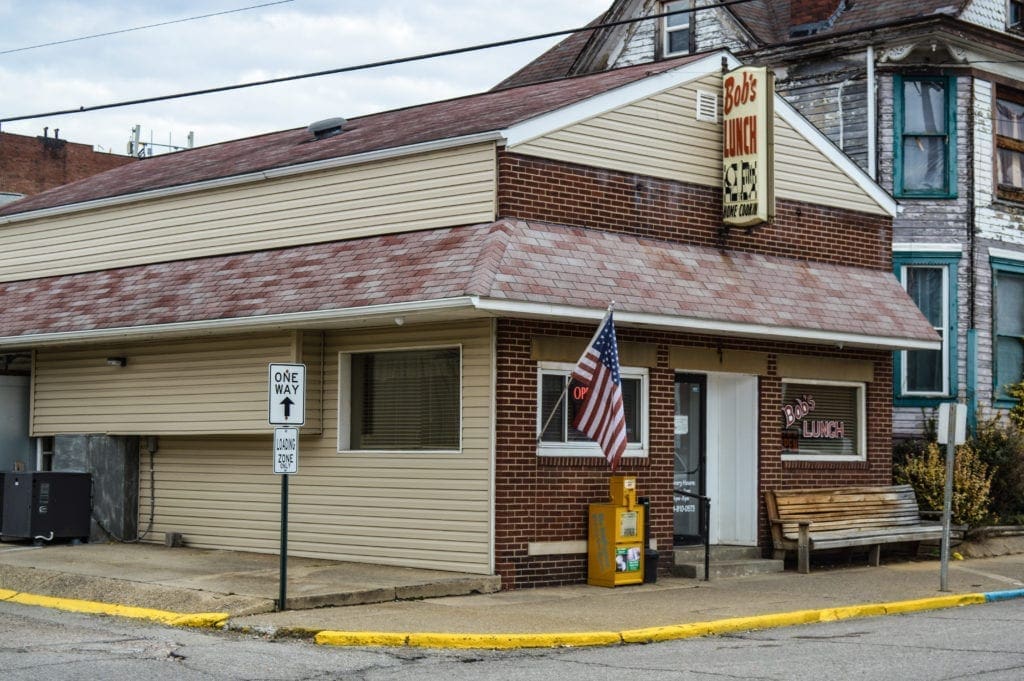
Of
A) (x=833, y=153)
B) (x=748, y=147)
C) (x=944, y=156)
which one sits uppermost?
(x=944, y=156)

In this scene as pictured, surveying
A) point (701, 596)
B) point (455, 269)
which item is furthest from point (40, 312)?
point (701, 596)

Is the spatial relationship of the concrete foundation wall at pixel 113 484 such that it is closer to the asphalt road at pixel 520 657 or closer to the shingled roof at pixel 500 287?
the shingled roof at pixel 500 287

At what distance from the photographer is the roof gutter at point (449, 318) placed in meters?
14.9

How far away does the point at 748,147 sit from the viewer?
1789cm

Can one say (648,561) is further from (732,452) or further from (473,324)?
(473,324)

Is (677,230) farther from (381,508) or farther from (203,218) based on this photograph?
(203,218)

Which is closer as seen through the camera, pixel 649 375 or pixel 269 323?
pixel 269 323

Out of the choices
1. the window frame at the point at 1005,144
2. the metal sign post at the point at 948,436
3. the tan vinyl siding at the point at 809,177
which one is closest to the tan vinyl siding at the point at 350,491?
the metal sign post at the point at 948,436

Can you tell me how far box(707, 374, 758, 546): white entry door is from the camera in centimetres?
1852

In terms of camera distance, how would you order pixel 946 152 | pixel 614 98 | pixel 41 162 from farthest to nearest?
pixel 41 162, pixel 946 152, pixel 614 98

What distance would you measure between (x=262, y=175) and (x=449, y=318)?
13.6 feet

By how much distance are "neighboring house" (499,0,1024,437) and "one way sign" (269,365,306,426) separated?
12944mm

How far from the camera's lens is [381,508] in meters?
16.7

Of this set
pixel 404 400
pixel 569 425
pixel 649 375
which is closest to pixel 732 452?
pixel 649 375
